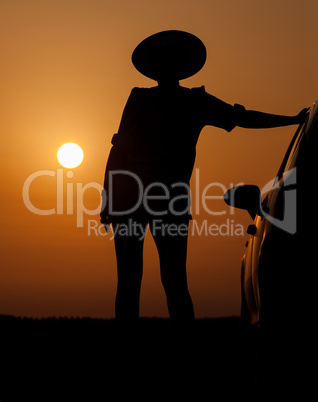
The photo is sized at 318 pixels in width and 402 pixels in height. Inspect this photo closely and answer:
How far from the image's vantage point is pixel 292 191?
3.52 m

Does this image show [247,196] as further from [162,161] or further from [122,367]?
[122,367]

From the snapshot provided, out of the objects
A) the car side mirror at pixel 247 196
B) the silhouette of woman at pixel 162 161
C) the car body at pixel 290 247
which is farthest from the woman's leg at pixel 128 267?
the car body at pixel 290 247

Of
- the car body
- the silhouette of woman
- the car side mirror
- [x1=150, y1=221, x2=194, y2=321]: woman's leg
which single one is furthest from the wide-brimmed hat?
the car body

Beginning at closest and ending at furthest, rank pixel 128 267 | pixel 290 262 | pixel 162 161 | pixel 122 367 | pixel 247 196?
pixel 290 262 < pixel 247 196 < pixel 162 161 < pixel 122 367 < pixel 128 267

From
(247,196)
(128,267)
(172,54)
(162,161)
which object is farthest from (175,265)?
(172,54)

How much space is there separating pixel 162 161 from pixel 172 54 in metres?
0.86

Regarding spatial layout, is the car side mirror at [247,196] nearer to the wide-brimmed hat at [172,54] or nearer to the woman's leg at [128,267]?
the woman's leg at [128,267]

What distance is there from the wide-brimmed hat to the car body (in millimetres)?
1633

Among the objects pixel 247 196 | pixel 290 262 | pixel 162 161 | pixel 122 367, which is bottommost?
pixel 122 367

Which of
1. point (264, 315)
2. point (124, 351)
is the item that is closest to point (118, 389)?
point (124, 351)

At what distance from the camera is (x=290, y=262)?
10.9 feet

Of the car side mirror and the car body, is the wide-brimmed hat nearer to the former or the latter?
the car side mirror

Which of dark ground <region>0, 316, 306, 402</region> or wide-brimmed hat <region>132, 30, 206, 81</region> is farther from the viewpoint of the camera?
wide-brimmed hat <region>132, 30, 206, 81</region>

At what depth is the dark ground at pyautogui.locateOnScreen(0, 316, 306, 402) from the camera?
16.9 ft
